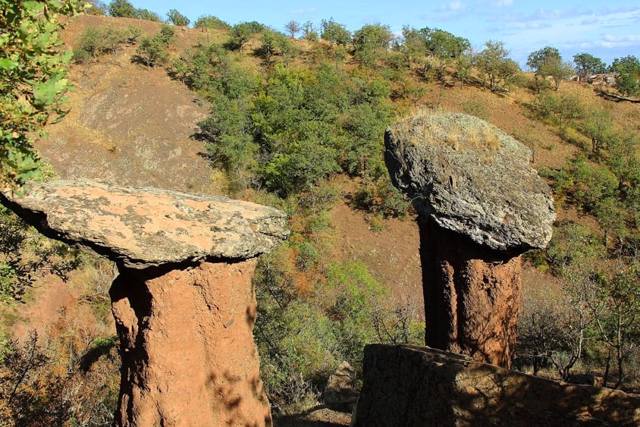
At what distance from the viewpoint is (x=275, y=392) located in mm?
11773

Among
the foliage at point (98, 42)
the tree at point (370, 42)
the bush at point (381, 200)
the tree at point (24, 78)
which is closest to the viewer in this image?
the tree at point (24, 78)

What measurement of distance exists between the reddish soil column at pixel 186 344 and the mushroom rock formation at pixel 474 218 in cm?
310

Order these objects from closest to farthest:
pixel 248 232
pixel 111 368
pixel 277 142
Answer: pixel 248 232, pixel 111 368, pixel 277 142

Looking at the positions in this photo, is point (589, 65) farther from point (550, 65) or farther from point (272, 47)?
point (272, 47)

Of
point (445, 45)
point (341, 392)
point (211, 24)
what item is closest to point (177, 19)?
point (211, 24)

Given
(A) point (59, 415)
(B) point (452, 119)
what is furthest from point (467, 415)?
(A) point (59, 415)

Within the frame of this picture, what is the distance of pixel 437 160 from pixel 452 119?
78 centimetres

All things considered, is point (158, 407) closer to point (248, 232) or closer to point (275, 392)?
point (248, 232)

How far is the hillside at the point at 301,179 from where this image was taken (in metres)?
13.1

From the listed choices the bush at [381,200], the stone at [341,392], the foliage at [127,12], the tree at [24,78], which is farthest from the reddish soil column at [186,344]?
the foliage at [127,12]

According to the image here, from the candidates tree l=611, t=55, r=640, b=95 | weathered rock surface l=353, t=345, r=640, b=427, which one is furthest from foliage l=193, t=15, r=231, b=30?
weathered rock surface l=353, t=345, r=640, b=427

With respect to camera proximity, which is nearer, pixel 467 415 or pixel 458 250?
pixel 467 415

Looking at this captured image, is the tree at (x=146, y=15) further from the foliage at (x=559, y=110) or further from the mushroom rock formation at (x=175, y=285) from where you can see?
the mushroom rock formation at (x=175, y=285)

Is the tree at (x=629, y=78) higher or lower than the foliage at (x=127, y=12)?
lower
